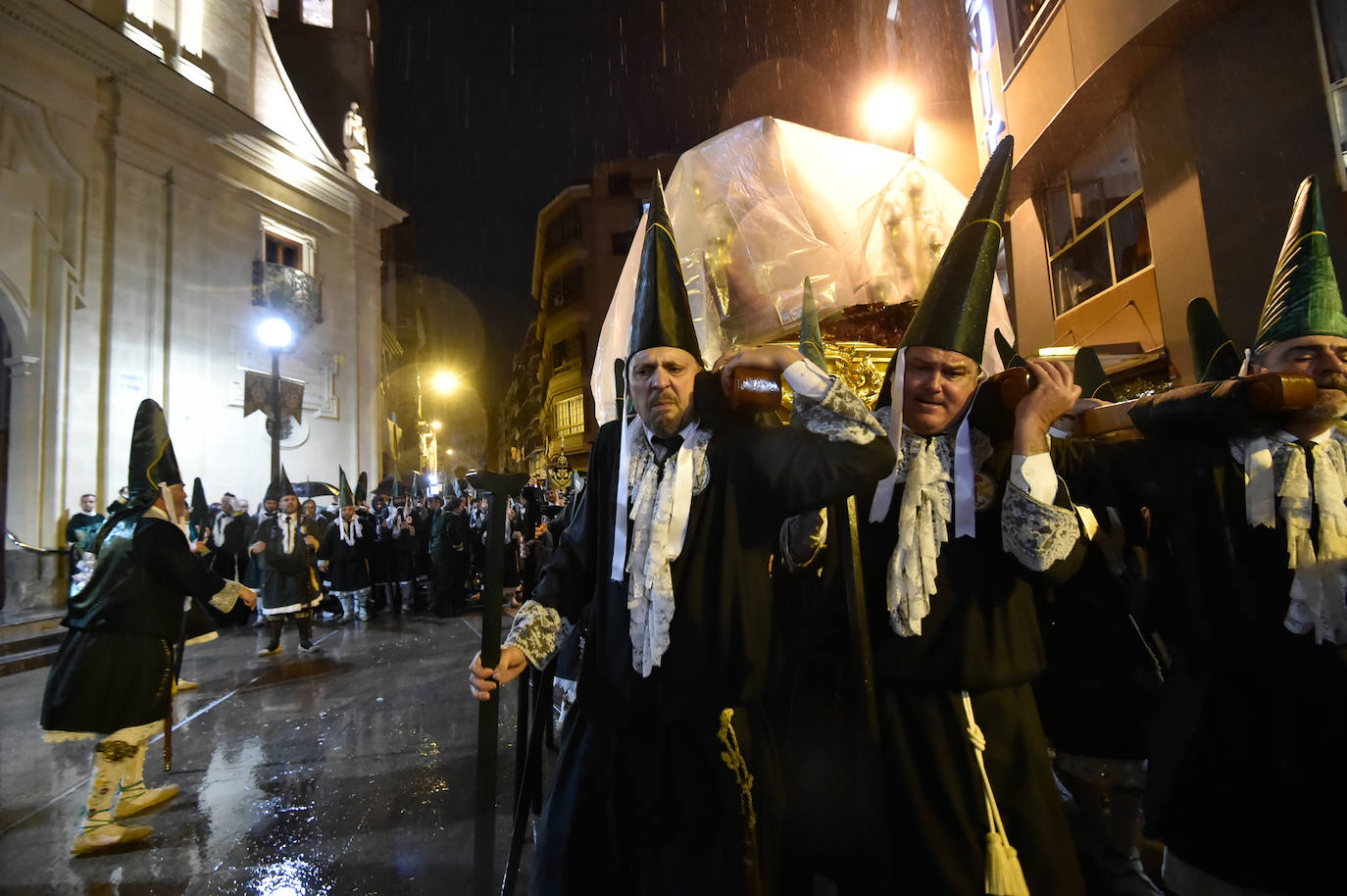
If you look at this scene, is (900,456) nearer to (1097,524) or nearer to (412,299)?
(1097,524)

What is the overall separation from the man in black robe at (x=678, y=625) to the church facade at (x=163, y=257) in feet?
44.9

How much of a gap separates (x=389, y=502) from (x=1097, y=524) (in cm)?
1500

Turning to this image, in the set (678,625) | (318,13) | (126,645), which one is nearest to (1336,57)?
(678,625)

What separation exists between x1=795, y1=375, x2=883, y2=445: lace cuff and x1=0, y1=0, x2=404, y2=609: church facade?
1442 centimetres

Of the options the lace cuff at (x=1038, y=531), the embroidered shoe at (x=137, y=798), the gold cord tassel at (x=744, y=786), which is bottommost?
the embroidered shoe at (x=137, y=798)

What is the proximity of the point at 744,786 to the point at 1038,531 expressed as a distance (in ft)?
3.52

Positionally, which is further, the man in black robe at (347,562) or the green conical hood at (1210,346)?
the man in black robe at (347,562)

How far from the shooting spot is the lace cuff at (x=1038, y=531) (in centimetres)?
175

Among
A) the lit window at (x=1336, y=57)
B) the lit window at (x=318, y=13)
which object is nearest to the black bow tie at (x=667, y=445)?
the lit window at (x=1336, y=57)

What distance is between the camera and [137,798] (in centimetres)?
401

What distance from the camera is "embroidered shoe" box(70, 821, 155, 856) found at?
3.59 m

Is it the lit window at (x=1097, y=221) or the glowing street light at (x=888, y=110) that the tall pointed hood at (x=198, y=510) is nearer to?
the glowing street light at (x=888, y=110)

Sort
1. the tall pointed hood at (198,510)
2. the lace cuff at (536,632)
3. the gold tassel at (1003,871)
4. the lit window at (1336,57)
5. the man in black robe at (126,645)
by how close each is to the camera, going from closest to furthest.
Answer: the gold tassel at (1003,871) < the lace cuff at (536,632) < the man in black robe at (126,645) < the lit window at (1336,57) < the tall pointed hood at (198,510)

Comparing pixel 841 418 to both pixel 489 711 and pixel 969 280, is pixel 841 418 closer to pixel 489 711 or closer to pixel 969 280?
pixel 969 280
